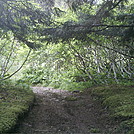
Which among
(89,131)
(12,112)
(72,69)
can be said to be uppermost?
(72,69)

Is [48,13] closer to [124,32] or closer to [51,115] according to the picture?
[124,32]

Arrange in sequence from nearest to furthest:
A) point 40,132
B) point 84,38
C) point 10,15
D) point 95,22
Answer: point 40,132, point 95,22, point 10,15, point 84,38

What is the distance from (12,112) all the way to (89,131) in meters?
1.98

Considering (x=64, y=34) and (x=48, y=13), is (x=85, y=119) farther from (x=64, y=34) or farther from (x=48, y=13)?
(x=48, y=13)

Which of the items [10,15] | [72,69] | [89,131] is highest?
[10,15]

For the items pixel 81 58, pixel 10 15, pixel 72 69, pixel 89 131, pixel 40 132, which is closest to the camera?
pixel 40 132

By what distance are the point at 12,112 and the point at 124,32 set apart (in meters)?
4.75

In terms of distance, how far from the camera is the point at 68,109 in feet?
18.7

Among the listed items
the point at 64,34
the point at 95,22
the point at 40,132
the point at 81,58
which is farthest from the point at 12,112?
the point at 81,58

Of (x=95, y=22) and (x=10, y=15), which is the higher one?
(x=10, y=15)

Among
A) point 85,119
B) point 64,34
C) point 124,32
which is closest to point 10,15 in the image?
point 64,34

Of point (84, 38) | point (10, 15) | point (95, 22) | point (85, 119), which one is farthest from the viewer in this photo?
point (84, 38)

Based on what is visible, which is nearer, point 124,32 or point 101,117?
point 101,117

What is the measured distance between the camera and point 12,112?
386cm
